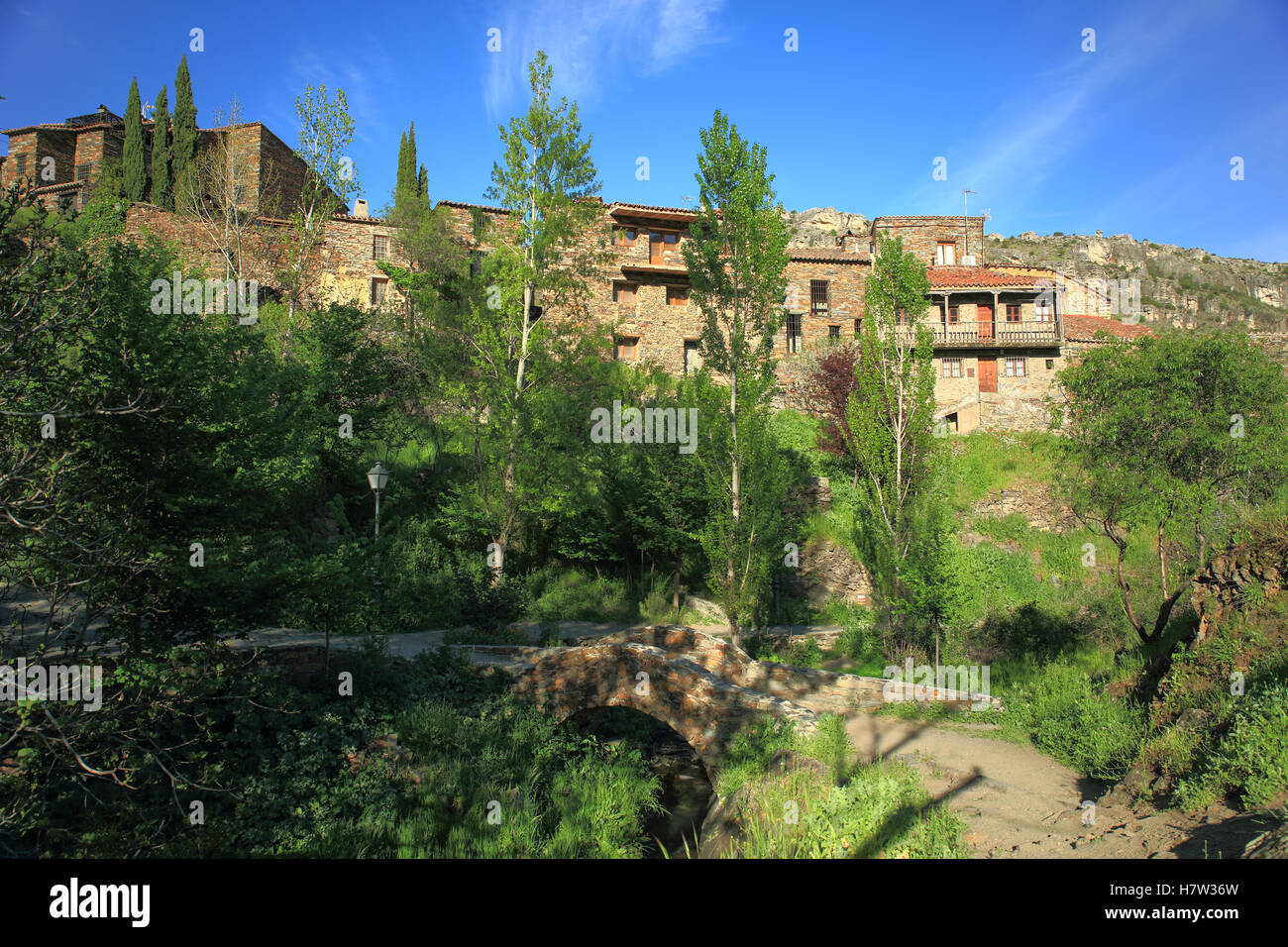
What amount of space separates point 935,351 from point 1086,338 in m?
7.88

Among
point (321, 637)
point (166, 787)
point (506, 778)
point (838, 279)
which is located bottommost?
point (506, 778)

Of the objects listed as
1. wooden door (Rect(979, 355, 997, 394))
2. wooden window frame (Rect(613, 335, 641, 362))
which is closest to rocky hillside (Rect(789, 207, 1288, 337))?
wooden door (Rect(979, 355, 997, 394))

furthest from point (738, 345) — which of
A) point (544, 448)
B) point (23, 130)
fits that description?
point (23, 130)

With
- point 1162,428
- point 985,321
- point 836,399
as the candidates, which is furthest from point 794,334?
point 1162,428

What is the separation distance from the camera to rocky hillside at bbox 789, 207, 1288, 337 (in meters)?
70.6

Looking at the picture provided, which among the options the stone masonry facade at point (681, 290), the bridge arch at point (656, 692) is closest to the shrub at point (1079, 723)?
the bridge arch at point (656, 692)

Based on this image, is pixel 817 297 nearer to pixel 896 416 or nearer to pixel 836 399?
pixel 836 399

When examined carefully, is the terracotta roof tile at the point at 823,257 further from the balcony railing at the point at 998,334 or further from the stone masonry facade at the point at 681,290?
the balcony railing at the point at 998,334

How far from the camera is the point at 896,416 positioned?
56.9ft

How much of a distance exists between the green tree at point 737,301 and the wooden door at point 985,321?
22.3 meters

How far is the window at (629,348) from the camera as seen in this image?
3628 cm

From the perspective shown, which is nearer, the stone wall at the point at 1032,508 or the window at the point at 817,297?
the stone wall at the point at 1032,508
